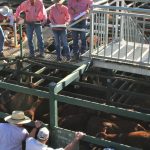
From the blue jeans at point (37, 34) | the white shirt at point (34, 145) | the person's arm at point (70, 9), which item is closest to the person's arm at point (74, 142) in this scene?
the white shirt at point (34, 145)

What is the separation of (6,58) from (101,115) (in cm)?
302

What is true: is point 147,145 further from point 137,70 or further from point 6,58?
point 6,58

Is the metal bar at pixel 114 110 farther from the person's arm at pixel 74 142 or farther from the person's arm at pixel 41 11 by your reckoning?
the person's arm at pixel 41 11

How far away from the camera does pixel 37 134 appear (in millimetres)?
7125

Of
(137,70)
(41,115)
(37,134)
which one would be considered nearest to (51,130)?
(37,134)

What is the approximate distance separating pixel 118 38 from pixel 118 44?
0.34 meters

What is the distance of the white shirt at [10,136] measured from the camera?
23.2 feet

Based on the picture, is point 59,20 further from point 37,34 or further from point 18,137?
point 18,137

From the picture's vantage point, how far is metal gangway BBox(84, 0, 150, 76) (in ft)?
29.0

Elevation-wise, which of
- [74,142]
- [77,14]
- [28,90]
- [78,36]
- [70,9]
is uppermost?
[70,9]

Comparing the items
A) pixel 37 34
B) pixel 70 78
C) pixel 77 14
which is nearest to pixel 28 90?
pixel 70 78

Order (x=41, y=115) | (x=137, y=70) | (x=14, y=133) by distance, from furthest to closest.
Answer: (x=41, y=115), (x=137, y=70), (x=14, y=133)

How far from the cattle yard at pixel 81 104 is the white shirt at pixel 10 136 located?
0.97m

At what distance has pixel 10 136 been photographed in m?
7.06
